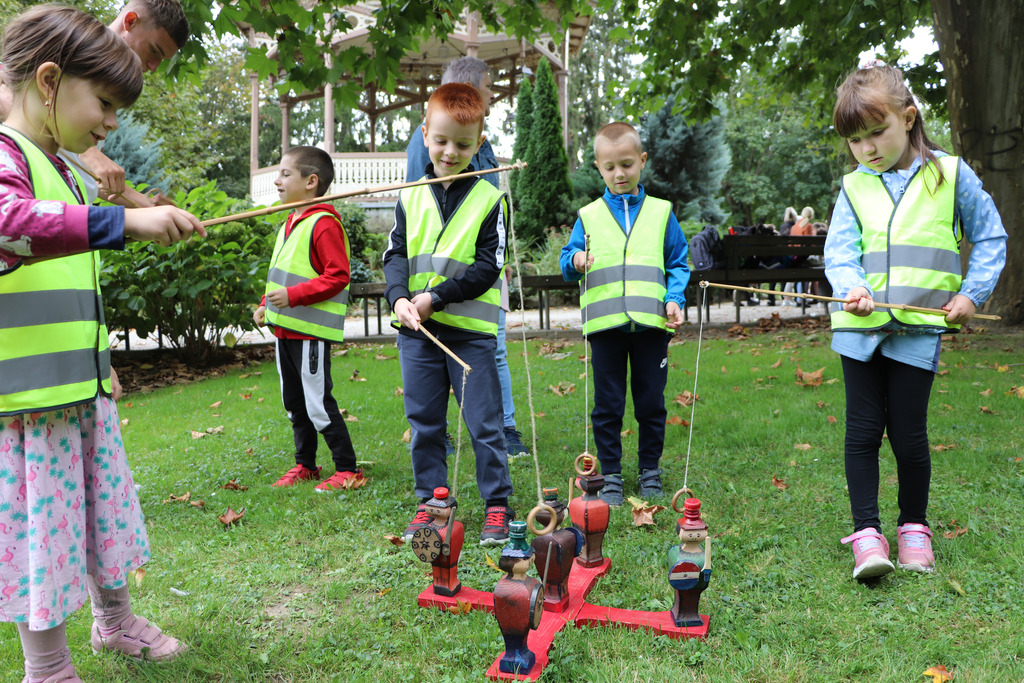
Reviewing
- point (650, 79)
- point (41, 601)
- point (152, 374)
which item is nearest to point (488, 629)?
point (41, 601)

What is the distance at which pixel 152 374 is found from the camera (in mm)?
7641

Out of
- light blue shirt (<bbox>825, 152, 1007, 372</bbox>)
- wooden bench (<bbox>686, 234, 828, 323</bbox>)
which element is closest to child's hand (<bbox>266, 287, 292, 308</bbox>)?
light blue shirt (<bbox>825, 152, 1007, 372</bbox>)

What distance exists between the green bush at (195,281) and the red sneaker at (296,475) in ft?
11.9

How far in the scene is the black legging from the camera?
2.76m

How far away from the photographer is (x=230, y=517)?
344 centimetres

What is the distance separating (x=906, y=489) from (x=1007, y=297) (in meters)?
6.36

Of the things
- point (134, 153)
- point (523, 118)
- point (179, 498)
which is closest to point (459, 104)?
point (179, 498)

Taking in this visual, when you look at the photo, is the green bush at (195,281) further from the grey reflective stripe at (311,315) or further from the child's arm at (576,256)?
the child's arm at (576,256)

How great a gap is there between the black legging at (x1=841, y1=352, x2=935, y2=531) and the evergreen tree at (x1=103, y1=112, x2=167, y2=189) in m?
16.1

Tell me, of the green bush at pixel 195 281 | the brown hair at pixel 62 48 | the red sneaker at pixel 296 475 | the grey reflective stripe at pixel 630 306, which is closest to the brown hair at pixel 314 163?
the red sneaker at pixel 296 475

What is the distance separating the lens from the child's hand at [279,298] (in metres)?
3.72

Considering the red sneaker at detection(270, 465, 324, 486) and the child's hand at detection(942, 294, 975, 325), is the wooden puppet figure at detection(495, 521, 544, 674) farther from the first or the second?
the red sneaker at detection(270, 465, 324, 486)

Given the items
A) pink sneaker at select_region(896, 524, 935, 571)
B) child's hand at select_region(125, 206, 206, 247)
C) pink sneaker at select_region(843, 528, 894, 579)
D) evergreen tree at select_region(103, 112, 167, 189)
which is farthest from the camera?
evergreen tree at select_region(103, 112, 167, 189)

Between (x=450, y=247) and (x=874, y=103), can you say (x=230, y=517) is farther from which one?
(x=874, y=103)
